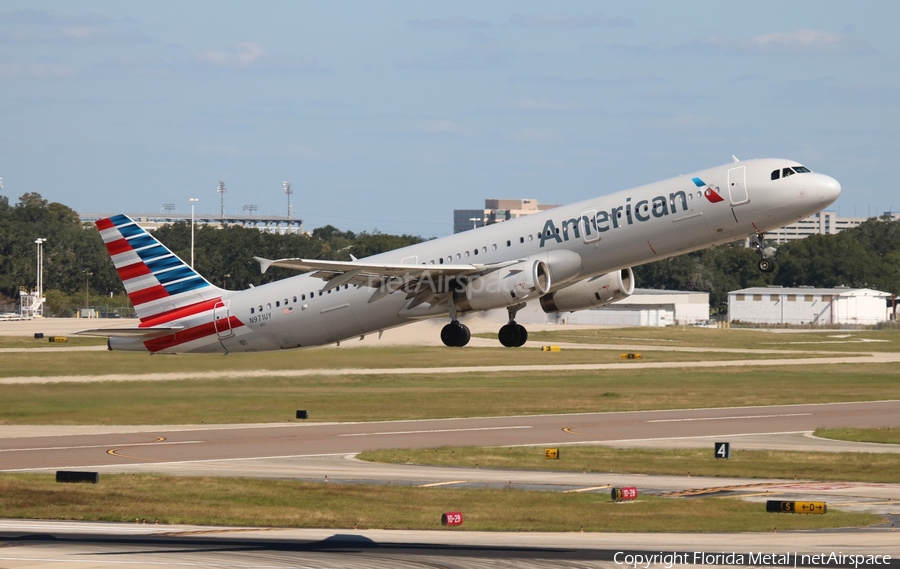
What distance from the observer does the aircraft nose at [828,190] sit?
44.4 metres

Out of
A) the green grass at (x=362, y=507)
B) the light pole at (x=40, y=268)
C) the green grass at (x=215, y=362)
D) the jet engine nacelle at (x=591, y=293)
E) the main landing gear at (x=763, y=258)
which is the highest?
the light pole at (x=40, y=268)

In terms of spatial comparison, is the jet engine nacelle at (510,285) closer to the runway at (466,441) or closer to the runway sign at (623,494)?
the runway sign at (623,494)

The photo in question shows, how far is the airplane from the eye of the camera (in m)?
45.2

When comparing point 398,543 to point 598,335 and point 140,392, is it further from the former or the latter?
point 598,335

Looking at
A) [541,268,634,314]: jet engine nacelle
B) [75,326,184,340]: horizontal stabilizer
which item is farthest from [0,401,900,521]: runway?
[541,268,634,314]: jet engine nacelle

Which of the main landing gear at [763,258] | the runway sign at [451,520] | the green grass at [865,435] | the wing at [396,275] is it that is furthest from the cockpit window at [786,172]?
the green grass at [865,435]

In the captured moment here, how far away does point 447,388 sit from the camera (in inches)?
3757

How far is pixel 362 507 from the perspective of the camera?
Result: 51.2 meters

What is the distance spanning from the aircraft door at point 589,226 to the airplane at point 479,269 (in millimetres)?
46

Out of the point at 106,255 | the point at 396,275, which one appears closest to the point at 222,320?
the point at 396,275

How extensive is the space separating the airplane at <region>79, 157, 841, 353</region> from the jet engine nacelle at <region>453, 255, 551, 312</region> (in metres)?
0.05

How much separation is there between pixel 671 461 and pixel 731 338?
97.4 m

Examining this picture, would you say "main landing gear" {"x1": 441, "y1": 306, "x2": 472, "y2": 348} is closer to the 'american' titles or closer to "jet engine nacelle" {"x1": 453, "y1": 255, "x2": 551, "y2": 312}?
"jet engine nacelle" {"x1": 453, "y1": 255, "x2": 551, "y2": 312}

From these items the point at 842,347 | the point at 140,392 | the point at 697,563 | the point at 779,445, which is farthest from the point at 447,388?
the point at 842,347
